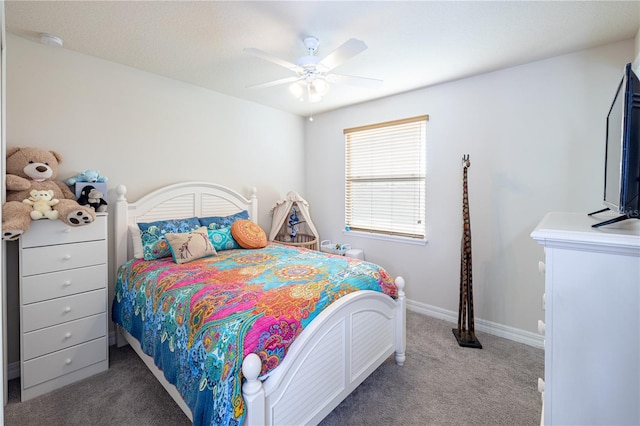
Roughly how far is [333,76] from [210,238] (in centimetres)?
182

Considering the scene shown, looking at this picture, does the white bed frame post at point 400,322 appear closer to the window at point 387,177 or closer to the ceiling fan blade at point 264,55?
the window at point 387,177

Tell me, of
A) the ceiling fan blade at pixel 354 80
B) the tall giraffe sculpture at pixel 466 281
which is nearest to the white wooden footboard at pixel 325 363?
the tall giraffe sculpture at pixel 466 281

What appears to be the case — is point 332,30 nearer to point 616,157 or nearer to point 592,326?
point 616,157

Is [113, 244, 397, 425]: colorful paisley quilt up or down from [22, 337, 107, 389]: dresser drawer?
up

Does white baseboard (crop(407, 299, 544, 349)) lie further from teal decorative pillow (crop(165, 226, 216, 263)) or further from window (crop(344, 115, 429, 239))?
teal decorative pillow (crop(165, 226, 216, 263))

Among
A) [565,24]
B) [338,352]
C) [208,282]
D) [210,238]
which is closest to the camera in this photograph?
[338,352]

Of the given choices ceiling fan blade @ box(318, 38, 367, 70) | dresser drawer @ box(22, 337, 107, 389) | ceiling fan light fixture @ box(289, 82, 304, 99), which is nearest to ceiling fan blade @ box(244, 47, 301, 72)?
ceiling fan light fixture @ box(289, 82, 304, 99)

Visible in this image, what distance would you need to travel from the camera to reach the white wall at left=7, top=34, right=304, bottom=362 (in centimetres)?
223

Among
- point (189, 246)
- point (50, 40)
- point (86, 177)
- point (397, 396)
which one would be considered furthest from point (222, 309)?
point (50, 40)

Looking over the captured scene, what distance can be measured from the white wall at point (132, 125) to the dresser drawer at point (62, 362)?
440mm

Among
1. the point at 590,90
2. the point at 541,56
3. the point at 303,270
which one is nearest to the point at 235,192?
the point at 303,270

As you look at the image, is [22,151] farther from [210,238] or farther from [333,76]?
[333,76]

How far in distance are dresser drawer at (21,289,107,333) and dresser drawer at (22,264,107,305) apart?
39 mm

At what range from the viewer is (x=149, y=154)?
2859mm
